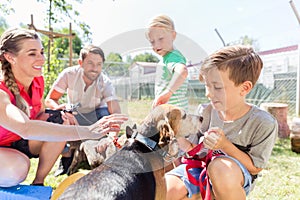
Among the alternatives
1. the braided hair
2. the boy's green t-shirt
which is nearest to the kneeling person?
the boy's green t-shirt

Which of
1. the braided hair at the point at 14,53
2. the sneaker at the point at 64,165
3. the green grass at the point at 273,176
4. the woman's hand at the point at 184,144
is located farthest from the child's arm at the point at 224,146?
the sneaker at the point at 64,165

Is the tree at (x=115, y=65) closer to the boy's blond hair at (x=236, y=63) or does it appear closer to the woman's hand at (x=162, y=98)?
the woman's hand at (x=162, y=98)

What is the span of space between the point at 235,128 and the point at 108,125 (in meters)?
0.89

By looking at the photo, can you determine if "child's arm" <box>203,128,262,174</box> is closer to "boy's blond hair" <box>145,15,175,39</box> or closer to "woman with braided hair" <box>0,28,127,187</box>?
"woman with braided hair" <box>0,28,127,187</box>

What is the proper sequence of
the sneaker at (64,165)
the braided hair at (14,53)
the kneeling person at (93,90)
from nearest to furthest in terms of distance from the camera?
the kneeling person at (93,90)
the braided hair at (14,53)
the sneaker at (64,165)

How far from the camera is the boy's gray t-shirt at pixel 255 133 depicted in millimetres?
1897

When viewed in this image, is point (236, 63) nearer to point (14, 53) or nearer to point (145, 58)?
point (145, 58)

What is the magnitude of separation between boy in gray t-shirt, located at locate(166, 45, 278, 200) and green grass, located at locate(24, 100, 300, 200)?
0.37 meters

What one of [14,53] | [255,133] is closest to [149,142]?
[255,133]

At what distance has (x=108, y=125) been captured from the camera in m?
1.89

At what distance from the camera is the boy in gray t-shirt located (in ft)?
6.05

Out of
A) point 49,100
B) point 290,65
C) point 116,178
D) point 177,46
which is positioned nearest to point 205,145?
point 116,178

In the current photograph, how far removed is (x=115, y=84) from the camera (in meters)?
2.18

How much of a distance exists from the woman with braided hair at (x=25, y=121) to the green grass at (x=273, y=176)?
0.40ft
